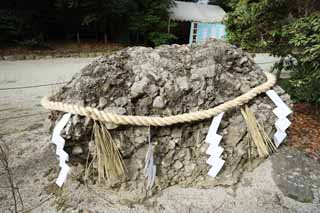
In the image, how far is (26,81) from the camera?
3.88m

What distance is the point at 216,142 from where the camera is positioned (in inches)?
57.2

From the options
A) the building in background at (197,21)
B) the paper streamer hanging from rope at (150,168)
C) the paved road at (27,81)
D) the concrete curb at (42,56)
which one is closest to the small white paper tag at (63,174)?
the paper streamer hanging from rope at (150,168)

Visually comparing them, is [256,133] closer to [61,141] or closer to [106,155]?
[106,155]

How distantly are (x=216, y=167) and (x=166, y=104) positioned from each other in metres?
0.53

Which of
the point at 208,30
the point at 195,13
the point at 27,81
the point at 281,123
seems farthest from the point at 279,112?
the point at 195,13

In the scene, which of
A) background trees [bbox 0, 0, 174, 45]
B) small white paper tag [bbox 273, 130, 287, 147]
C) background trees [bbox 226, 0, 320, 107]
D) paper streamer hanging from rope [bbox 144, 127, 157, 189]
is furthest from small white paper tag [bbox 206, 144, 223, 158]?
background trees [bbox 0, 0, 174, 45]

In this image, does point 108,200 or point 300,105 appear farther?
point 300,105

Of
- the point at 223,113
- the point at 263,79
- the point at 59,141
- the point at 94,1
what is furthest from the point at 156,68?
the point at 94,1

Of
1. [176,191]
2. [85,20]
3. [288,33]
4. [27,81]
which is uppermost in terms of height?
[288,33]

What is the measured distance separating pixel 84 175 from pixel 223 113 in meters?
1.00

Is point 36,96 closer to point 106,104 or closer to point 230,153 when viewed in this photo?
point 106,104

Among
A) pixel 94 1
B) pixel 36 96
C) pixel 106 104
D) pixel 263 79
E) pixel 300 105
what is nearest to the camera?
pixel 106 104

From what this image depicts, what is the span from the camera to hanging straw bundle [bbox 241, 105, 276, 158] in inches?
60.9

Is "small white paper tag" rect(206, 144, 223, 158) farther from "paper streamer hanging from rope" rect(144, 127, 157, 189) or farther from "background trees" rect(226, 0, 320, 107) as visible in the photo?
"background trees" rect(226, 0, 320, 107)
